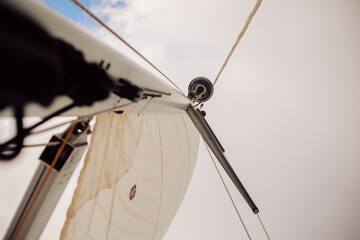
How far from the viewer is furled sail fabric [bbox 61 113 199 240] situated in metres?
2.33

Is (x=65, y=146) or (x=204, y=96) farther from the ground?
(x=204, y=96)

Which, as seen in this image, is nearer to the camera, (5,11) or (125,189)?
(5,11)

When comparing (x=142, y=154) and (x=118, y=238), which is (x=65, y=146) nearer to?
(x=142, y=154)

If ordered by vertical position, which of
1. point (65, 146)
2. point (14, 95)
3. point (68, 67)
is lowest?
point (65, 146)

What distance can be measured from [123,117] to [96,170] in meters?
0.82

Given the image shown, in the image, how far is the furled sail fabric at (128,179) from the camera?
2.33m

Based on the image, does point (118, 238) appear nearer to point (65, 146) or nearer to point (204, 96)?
point (65, 146)

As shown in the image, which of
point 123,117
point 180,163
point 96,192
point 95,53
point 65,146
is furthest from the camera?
point 180,163

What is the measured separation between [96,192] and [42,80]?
240cm

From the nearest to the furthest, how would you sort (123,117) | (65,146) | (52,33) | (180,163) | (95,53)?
(52,33)
(95,53)
(65,146)
(123,117)
(180,163)

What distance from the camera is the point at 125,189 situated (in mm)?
2629

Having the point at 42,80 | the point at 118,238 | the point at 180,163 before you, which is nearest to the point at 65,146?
the point at 42,80

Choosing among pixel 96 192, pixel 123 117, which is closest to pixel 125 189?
pixel 96 192

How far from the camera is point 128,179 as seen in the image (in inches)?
106
